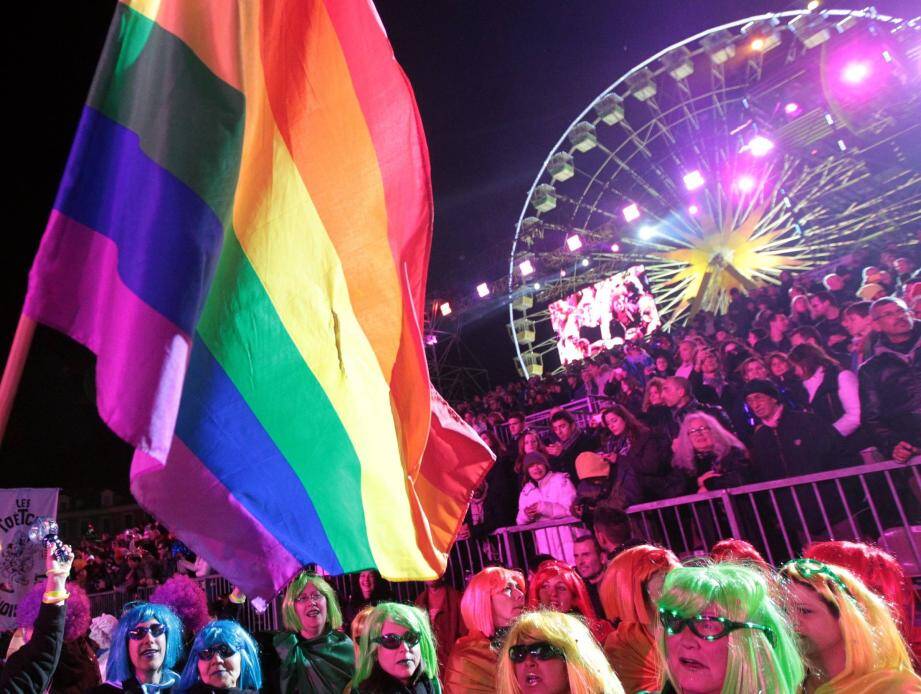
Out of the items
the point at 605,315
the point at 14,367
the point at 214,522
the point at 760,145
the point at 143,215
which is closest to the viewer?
the point at 14,367

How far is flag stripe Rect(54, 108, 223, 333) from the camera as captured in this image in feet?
7.14

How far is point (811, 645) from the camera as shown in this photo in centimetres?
243

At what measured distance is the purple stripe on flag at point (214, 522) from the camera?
2473mm

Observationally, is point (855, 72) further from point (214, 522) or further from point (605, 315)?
point (214, 522)

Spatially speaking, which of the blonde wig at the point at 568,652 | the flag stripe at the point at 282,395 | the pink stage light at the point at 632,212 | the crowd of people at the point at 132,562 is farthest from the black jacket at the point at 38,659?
the pink stage light at the point at 632,212

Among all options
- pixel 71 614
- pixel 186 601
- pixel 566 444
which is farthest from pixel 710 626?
pixel 566 444

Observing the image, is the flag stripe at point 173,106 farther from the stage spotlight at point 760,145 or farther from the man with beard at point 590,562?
the stage spotlight at point 760,145

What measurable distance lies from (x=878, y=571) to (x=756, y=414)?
9.27 ft

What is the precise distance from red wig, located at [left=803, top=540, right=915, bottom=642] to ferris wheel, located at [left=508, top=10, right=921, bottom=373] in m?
15.2

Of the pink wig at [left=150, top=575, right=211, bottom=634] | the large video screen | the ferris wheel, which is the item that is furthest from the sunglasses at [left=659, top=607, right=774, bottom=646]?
the large video screen

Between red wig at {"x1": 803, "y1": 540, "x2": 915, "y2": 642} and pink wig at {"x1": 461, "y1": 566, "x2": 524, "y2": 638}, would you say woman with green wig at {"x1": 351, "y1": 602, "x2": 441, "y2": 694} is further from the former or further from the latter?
red wig at {"x1": 803, "y1": 540, "x2": 915, "y2": 642}

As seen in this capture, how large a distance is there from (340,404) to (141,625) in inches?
79.3

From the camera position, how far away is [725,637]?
2.13 meters

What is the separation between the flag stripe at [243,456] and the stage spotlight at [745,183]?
2041cm
